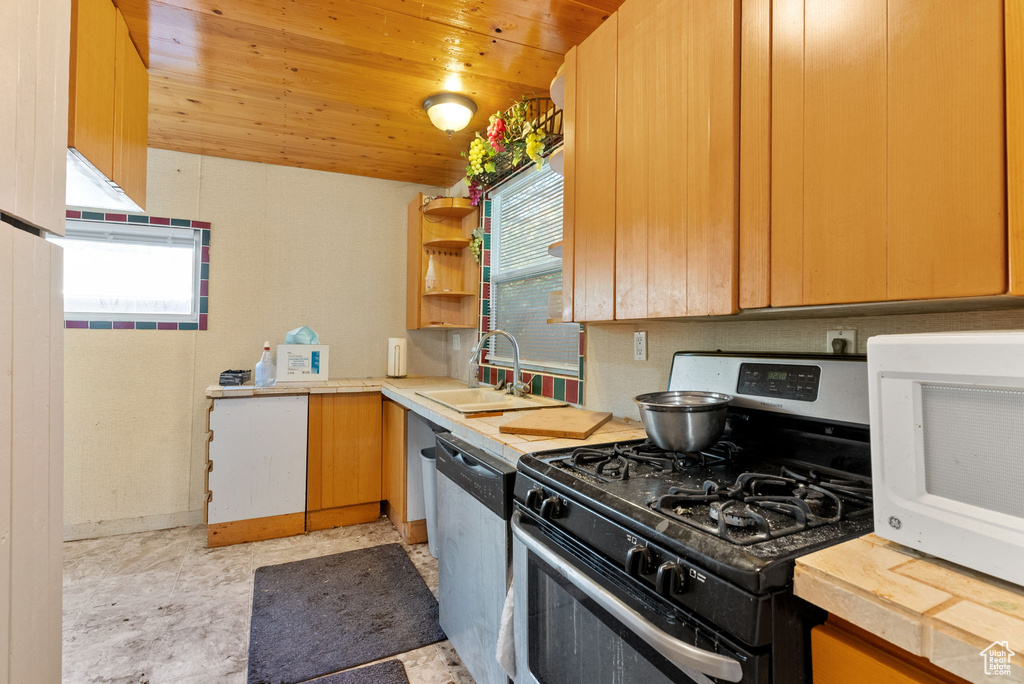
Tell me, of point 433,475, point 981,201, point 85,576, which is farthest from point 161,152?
point 981,201

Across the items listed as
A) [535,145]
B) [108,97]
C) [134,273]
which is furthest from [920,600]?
[134,273]

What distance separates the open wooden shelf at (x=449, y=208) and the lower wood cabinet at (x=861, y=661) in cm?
288

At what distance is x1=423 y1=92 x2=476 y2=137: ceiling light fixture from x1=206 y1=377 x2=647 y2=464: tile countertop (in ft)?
4.57

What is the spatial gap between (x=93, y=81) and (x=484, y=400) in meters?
2.03

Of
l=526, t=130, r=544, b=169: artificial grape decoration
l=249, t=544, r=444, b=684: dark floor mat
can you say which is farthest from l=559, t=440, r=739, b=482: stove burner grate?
l=526, t=130, r=544, b=169: artificial grape decoration

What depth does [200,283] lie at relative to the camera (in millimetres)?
3111

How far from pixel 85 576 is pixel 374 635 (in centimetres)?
163

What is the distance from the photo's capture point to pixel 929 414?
67 centimetres

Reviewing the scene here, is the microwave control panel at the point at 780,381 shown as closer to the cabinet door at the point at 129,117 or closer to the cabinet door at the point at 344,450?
the cabinet door at the point at 129,117

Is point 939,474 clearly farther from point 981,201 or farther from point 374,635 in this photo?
point 374,635

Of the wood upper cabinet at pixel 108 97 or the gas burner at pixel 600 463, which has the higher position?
the wood upper cabinet at pixel 108 97

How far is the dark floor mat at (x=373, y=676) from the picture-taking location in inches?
65.6

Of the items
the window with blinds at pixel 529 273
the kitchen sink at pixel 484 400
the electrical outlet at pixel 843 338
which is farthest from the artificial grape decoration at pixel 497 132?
the electrical outlet at pixel 843 338

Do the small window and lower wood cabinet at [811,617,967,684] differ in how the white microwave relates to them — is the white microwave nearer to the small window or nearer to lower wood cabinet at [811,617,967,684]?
lower wood cabinet at [811,617,967,684]
